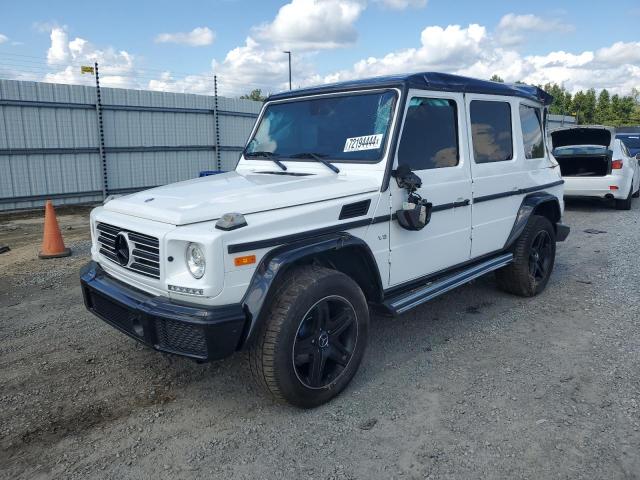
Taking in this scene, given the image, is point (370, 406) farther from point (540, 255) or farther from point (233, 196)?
point (540, 255)

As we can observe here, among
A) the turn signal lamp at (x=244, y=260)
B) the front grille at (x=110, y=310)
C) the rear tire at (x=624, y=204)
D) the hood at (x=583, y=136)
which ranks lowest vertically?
the rear tire at (x=624, y=204)

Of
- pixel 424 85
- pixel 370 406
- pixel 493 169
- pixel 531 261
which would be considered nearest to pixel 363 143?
pixel 424 85

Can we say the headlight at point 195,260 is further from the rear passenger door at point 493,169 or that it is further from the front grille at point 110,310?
the rear passenger door at point 493,169

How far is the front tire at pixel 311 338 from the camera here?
9.75ft

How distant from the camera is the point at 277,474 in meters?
2.67

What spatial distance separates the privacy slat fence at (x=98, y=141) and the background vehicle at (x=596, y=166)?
847 cm

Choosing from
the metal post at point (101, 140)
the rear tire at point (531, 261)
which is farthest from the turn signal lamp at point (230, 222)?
the metal post at point (101, 140)

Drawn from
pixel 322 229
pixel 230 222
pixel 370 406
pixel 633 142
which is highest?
pixel 633 142

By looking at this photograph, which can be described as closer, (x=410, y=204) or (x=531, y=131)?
(x=410, y=204)

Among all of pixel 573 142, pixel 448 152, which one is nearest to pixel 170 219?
pixel 448 152

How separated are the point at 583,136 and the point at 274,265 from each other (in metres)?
11.0

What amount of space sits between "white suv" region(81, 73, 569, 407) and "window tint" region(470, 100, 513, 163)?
0.02m

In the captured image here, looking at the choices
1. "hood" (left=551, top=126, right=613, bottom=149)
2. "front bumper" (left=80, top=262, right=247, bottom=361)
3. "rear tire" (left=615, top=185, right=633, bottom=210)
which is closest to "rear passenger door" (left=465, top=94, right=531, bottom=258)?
"front bumper" (left=80, top=262, right=247, bottom=361)

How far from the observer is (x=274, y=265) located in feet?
9.61
